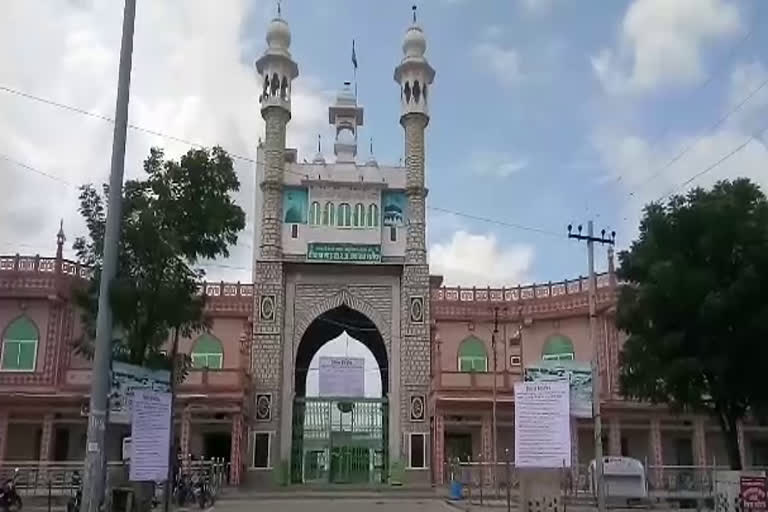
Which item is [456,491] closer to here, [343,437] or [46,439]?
[343,437]

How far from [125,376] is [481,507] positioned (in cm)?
1207

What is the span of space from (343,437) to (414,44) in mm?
17564

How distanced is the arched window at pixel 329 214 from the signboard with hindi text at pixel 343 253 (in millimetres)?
999

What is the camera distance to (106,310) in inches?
424

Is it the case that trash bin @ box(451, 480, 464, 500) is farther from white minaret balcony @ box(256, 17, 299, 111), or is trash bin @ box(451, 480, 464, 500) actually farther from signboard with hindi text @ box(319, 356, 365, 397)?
white minaret balcony @ box(256, 17, 299, 111)

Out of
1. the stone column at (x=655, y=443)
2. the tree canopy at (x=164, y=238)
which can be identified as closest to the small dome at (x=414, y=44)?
the stone column at (x=655, y=443)

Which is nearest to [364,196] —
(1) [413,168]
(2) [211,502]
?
(1) [413,168]

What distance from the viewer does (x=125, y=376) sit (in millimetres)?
11695

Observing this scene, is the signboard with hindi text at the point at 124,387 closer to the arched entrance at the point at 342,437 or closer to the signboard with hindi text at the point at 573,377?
the signboard with hindi text at the point at 573,377

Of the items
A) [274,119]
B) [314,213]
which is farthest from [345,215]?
[274,119]

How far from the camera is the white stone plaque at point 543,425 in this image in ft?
45.3

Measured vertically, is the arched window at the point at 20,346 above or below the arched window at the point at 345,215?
below

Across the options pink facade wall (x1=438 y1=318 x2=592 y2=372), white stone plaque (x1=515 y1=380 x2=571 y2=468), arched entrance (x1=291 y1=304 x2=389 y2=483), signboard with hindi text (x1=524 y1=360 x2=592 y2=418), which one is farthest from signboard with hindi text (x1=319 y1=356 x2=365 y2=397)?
white stone plaque (x1=515 y1=380 x2=571 y2=468)

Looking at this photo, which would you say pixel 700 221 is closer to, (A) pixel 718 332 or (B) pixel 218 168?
(A) pixel 718 332
